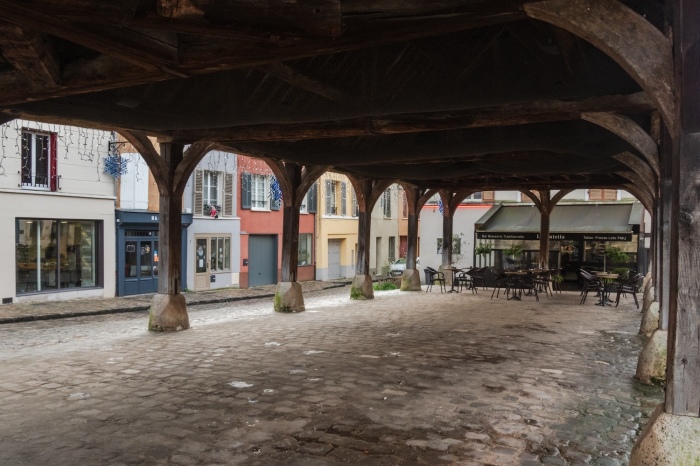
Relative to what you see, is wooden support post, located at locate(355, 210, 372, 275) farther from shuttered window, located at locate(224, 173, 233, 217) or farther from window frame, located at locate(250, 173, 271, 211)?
window frame, located at locate(250, 173, 271, 211)

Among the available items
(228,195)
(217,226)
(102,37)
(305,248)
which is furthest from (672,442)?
(305,248)

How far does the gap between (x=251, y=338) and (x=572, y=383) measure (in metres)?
4.59

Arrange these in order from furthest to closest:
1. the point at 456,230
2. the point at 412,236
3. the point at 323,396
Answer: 1. the point at 456,230
2. the point at 412,236
3. the point at 323,396

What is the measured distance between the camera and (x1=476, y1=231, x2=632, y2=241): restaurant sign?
55.8ft

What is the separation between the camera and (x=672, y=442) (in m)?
3.16

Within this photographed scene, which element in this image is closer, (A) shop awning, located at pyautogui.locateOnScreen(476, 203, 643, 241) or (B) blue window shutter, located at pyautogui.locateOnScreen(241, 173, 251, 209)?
(A) shop awning, located at pyautogui.locateOnScreen(476, 203, 643, 241)

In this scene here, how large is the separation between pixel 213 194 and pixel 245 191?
137 centimetres

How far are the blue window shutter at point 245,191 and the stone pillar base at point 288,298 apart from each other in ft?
31.1

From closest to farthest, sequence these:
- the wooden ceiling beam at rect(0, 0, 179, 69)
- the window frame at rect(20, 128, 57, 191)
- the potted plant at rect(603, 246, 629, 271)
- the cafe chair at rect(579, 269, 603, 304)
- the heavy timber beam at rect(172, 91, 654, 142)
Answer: the wooden ceiling beam at rect(0, 0, 179, 69) → the heavy timber beam at rect(172, 91, 654, 142) → the cafe chair at rect(579, 269, 603, 304) → the window frame at rect(20, 128, 57, 191) → the potted plant at rect(603, 246, 629, 271)

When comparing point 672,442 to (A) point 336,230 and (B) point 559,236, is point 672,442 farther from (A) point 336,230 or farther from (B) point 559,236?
(A) point 336,230

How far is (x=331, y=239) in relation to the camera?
2603cm

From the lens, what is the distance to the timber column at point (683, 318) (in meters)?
3.06

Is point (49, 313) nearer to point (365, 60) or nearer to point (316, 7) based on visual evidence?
point (365, 60)

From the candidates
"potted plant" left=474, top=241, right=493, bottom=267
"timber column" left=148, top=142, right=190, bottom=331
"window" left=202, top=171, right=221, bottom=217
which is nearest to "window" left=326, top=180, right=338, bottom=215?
"window" left=202, top=171, right=221, bottom=217
